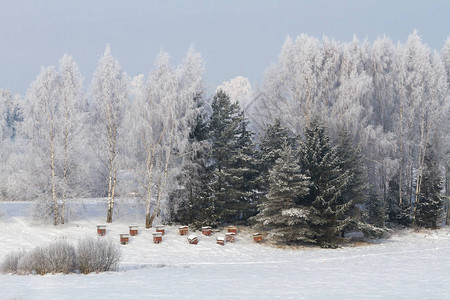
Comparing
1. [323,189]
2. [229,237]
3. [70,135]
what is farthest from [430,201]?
[70,135]

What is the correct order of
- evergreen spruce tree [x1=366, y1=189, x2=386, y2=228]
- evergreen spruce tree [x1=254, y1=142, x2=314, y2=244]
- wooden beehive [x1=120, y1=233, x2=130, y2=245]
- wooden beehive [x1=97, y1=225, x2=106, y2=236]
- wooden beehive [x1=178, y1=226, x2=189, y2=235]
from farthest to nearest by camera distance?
evergreen spruce tree [x1=366, y1=189, x2=386, y2=228], wooden beehive [x1=178, y1=226, x2=189, y2=235], evergreen spruce tree [x1=254, y1=142, x2=314, y2=244], wooden beehive [x1=97, y1=225, x2=106, y2=236], wooden beehive [x1=120, y1=233, x2=130, y2=245]

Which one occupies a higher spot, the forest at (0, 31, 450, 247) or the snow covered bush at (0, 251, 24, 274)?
the forest at (0, 31, 450, 247)

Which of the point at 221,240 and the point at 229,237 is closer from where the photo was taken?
the point at 221,240

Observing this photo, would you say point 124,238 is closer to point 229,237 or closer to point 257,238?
point 229,237

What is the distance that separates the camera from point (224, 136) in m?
23.4

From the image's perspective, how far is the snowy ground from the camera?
8.75 m

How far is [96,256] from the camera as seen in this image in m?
12.5

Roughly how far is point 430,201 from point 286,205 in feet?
36.7

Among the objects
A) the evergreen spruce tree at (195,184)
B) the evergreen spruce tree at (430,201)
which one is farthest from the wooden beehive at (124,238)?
the evergreen spruce tree at (430,201)

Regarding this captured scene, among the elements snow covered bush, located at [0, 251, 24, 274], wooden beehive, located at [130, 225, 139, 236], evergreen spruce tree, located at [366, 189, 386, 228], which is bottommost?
snow covered bush, located at [0, 251, 24, 274]

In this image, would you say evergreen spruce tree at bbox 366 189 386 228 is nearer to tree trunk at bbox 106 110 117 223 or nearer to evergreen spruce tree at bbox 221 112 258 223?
evergreen spruce tree at bbox 221 112 258 223

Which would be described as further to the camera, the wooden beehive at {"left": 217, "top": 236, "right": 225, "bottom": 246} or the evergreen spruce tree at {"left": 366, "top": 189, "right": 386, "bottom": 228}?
the evergreen spruce tree at {"left": 366, "top": 189, "right": 386, "bottom": 228}

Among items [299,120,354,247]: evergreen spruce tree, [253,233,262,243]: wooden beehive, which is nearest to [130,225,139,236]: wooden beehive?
[253,233,262,243]: wooden beehive

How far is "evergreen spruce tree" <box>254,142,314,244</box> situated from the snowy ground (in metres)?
1.08
